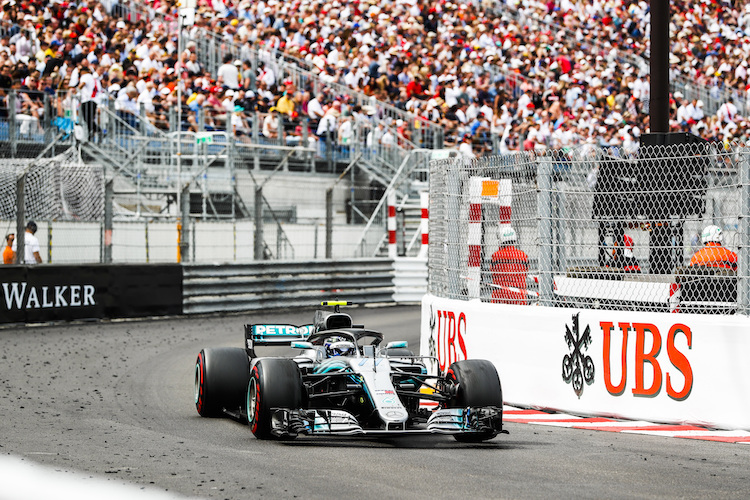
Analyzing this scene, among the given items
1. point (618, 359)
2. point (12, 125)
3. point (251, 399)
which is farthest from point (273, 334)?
point (12, 125)

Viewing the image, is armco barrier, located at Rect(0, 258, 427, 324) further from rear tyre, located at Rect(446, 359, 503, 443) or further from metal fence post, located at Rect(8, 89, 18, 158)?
rear tyre, located at Rect(446, 359, 503, 443)

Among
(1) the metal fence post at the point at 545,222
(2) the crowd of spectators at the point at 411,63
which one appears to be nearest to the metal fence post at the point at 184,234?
(2) the crowd of spectators at the point at 411,63

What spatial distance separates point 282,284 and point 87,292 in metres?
3.78

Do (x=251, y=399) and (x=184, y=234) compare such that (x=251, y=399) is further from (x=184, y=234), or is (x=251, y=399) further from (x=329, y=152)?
(x=329, y=152)

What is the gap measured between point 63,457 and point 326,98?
19534mm

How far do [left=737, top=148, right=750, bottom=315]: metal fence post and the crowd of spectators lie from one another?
1403 cm

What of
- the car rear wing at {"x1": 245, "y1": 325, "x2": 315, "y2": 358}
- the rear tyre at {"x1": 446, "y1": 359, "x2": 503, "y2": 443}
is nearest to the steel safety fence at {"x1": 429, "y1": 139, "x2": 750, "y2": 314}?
the rear tyre at {"x1": 446, "y1": 359, "x2": 503, "y2": 443}

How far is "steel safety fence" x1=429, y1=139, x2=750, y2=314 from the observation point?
8.88 metres

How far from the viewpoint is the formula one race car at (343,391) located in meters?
7.50

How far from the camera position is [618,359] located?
9258mm

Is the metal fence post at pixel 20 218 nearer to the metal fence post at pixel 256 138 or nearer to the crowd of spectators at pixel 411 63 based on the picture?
the crowd of spectators at pixel 411 63

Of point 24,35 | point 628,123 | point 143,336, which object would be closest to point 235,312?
point 143,336

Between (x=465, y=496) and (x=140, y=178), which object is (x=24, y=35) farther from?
(x=465, y=496)

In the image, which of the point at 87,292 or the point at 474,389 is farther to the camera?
the point at 87,292
